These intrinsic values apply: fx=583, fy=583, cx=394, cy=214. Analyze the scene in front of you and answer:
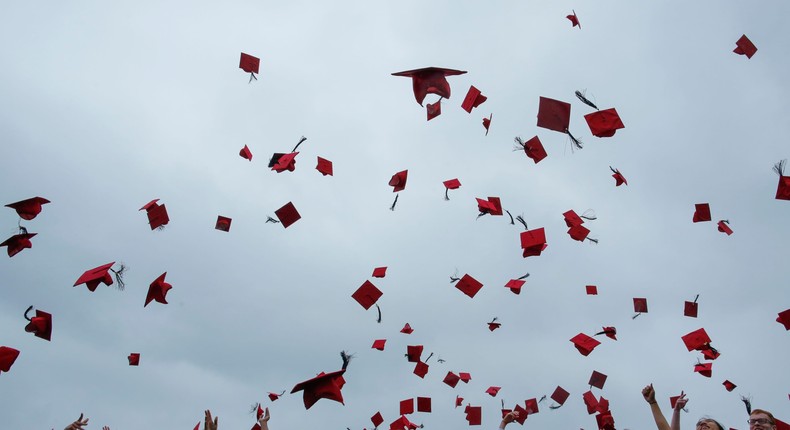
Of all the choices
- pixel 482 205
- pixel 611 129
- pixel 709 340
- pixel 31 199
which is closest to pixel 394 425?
pixel 482 205

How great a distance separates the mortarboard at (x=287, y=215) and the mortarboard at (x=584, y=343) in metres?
4.48

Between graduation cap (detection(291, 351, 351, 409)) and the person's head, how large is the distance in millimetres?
3204

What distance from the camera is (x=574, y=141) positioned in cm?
628

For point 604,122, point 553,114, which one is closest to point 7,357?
point 553,114

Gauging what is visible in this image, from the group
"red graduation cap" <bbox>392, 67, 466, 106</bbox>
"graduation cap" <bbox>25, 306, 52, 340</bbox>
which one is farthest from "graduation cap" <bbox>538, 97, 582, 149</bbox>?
"graduation cap" <bbox>25, 306, 52, 340</bbox>

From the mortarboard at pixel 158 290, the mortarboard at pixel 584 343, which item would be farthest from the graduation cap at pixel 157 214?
the mortarboard at pixel 584 343

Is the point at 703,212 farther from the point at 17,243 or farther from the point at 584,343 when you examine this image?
the point at 17,243

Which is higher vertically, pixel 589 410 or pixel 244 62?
pixel 244 62

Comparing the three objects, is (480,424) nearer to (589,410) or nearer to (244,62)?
(589,410)

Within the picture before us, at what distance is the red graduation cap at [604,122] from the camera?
23.9 ft

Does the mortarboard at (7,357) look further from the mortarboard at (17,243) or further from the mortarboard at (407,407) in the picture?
the mortarboard at (407,407)

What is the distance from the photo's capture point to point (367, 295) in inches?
343

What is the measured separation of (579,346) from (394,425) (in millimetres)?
2972

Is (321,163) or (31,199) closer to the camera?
(31,199)
